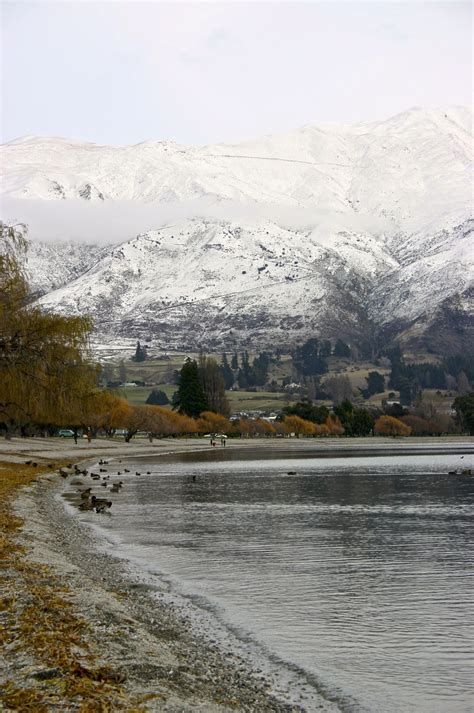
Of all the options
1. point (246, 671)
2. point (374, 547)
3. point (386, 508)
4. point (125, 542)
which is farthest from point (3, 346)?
point (246, 671)

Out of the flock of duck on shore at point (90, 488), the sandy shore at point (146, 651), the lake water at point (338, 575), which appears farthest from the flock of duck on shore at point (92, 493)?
the sandy shore at point (146, 651)

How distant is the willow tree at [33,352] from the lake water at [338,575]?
6642 mm

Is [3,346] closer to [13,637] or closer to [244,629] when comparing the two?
[244,629]

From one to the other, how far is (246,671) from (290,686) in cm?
102

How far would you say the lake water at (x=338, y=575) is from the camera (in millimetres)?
16906

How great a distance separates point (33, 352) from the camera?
42.5 metres

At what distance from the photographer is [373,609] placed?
22750mm

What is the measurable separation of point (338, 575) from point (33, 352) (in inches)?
822

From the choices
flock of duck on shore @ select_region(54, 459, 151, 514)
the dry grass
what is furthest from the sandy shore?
flock of duck on shore @ select_region(54, 459, 151, 514)

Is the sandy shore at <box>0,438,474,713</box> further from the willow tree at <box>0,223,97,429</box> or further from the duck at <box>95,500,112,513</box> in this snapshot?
the duck at <box>95,500,112,513</box>

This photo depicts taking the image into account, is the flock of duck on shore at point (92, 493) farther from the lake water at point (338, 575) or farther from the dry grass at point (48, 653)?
the dry grass at point (48, 653)

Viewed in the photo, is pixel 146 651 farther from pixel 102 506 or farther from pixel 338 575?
pixel 102 506

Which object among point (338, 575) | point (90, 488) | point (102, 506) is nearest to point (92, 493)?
point (90, 488)

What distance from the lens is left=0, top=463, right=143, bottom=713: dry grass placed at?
12164 mm
